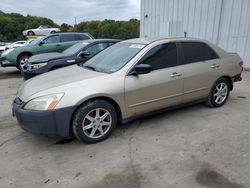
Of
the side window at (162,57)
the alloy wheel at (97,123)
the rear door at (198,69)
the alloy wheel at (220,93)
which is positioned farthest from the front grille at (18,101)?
the alloy wheel at (220,93)

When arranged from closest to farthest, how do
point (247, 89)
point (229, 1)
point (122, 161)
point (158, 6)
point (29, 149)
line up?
point (122, 161) < point (29, 149) < point (247, 89) < point (229, 1) < point (158, 6)

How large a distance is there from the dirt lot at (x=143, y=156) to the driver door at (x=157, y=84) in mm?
419

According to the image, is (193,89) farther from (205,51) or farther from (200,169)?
(200,169)

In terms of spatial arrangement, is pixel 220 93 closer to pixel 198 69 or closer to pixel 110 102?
→ pixel 198 69

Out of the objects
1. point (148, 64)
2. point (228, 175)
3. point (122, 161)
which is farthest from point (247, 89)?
point (122, 161)

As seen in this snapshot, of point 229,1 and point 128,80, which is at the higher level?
point 229,1

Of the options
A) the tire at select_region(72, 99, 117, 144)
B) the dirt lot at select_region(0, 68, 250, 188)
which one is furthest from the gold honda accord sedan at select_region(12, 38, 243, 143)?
the dirt lot at select_region(0, 68, 250, 188)

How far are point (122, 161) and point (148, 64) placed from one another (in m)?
1.61

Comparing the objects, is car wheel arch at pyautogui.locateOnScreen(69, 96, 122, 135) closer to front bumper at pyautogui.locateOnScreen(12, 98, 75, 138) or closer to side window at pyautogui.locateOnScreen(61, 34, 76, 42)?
front bumper at pyautogui.locateOnScreen(12, 98, 75, 138)

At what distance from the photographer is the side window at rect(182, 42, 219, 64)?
4.31 m

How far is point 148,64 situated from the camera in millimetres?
3801

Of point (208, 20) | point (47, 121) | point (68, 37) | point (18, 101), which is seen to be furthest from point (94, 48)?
point (208, 20)

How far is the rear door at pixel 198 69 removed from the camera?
4.24 meters

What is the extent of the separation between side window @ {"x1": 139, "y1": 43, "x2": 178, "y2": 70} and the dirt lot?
40.9 inches
